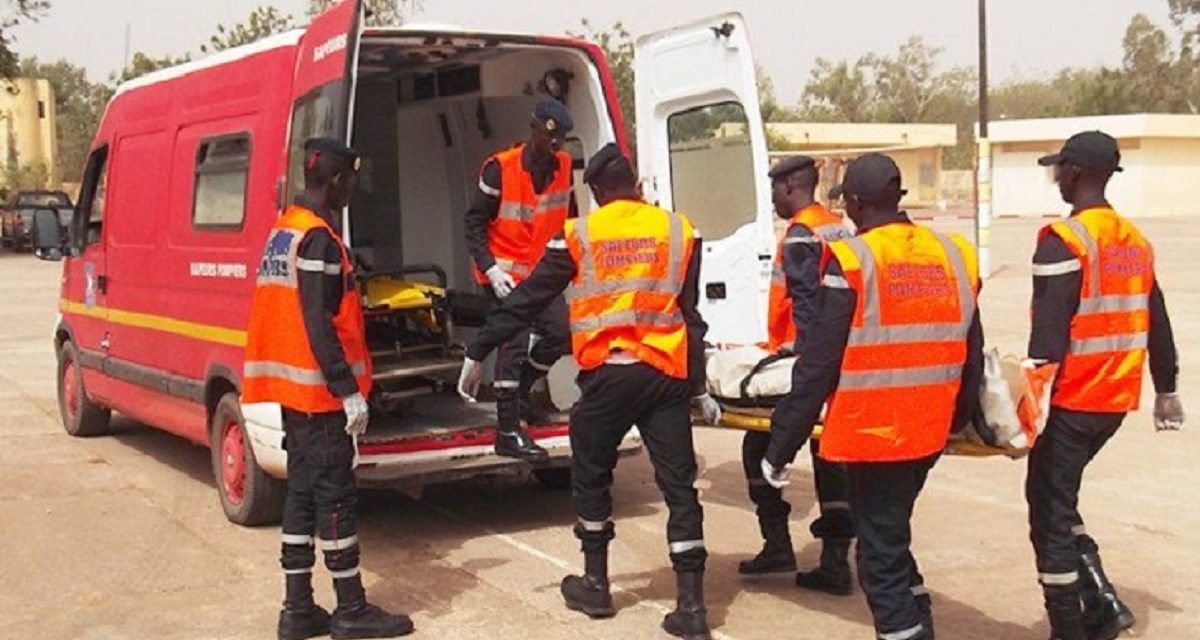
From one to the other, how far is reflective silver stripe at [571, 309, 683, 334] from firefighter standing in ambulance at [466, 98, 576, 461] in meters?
1.67

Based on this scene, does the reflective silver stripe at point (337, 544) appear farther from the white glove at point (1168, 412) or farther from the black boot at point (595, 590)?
the white glove at point (1168, 412)

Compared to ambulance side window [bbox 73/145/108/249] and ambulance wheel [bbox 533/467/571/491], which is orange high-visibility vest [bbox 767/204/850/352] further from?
ambulance side window [bbox 73/145/108/249]

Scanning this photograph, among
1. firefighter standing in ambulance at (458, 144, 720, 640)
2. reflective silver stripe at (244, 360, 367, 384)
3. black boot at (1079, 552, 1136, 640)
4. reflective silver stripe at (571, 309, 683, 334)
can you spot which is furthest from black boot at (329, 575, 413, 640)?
black boot at (1079, 552, 1136, 640)

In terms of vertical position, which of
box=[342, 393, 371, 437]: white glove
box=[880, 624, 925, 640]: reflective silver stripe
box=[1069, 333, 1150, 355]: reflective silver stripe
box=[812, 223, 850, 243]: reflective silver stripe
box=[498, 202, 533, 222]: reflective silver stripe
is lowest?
box=[880, 624, 925, 640]: reflective silver stripe

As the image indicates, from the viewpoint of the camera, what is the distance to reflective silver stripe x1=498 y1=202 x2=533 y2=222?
7.48 metres

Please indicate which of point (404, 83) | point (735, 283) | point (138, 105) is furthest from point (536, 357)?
point (138, 105)

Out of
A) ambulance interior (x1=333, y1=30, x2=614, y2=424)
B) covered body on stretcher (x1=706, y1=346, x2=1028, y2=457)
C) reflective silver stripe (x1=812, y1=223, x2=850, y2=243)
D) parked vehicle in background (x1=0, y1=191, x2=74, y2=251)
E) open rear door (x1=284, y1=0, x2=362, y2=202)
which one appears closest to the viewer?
covered body on stretcher (x1=706, y1=346, x2=1028, y2=457)

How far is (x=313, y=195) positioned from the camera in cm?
573

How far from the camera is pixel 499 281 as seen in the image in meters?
7.25

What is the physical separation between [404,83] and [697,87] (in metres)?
2.29

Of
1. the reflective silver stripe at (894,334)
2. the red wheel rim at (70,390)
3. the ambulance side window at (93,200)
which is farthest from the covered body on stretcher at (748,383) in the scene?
the red wheel rim at (70,390)

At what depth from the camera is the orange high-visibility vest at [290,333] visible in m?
5.60

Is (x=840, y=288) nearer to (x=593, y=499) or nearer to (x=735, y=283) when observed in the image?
(x=593, y=499)

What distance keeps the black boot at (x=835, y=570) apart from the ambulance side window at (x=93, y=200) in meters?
5.48
